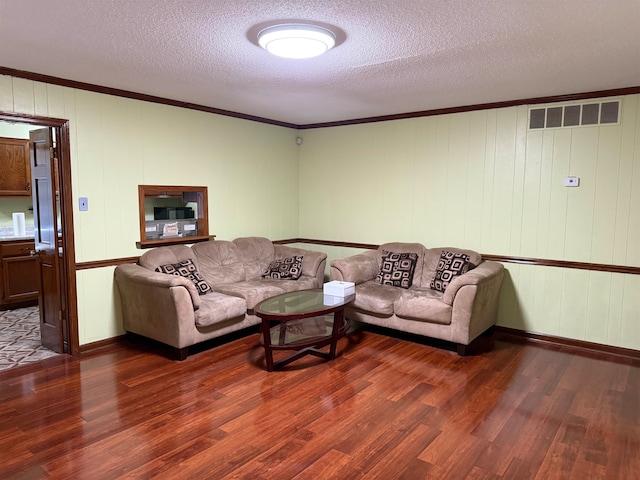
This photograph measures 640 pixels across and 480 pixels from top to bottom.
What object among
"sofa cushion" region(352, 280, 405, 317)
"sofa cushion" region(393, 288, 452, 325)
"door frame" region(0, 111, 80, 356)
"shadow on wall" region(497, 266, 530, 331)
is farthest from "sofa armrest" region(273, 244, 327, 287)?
"door frame" region(0, 111, 80, 356)

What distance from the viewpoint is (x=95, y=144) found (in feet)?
13.6

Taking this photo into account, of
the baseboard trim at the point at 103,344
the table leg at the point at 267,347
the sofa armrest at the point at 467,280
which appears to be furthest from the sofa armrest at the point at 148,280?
the sofa armrest at the point at 467,280

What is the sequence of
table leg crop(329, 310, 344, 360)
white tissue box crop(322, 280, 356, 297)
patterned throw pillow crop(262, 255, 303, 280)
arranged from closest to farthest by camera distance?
1. table leg crop(329, 310, 344, 360)
2. white tissue box crop(322, 280, 356, 297)
3. patterned throw pillow crop(262, 255, 303, 280)

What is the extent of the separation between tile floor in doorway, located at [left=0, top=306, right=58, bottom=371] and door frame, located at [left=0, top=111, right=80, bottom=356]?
0.30 meters

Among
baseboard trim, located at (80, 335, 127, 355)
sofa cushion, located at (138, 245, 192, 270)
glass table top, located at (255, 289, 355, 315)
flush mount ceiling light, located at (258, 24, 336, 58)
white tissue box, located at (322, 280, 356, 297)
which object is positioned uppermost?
flush mount ceiling light, located at (258, 24, 336, 58)

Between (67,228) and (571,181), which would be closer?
(67,228)

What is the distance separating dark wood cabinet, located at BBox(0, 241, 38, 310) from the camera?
5.54 metres

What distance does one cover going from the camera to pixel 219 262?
507 centimetres

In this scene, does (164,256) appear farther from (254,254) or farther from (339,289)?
(339,289)

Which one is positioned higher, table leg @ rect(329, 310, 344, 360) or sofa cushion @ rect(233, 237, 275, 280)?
sofa cushion @ rect(233, 237, 275, 280)

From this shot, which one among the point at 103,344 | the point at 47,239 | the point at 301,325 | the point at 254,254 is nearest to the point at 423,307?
the point at 301,325

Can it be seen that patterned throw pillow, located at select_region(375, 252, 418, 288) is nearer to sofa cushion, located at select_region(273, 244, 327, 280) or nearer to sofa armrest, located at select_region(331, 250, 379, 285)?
sofa armrest, located at select_region(331, 250, 379, 285)

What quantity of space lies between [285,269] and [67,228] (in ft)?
7.46

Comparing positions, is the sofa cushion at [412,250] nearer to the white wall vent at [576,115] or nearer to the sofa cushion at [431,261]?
the sofa cushion at [431,261]
